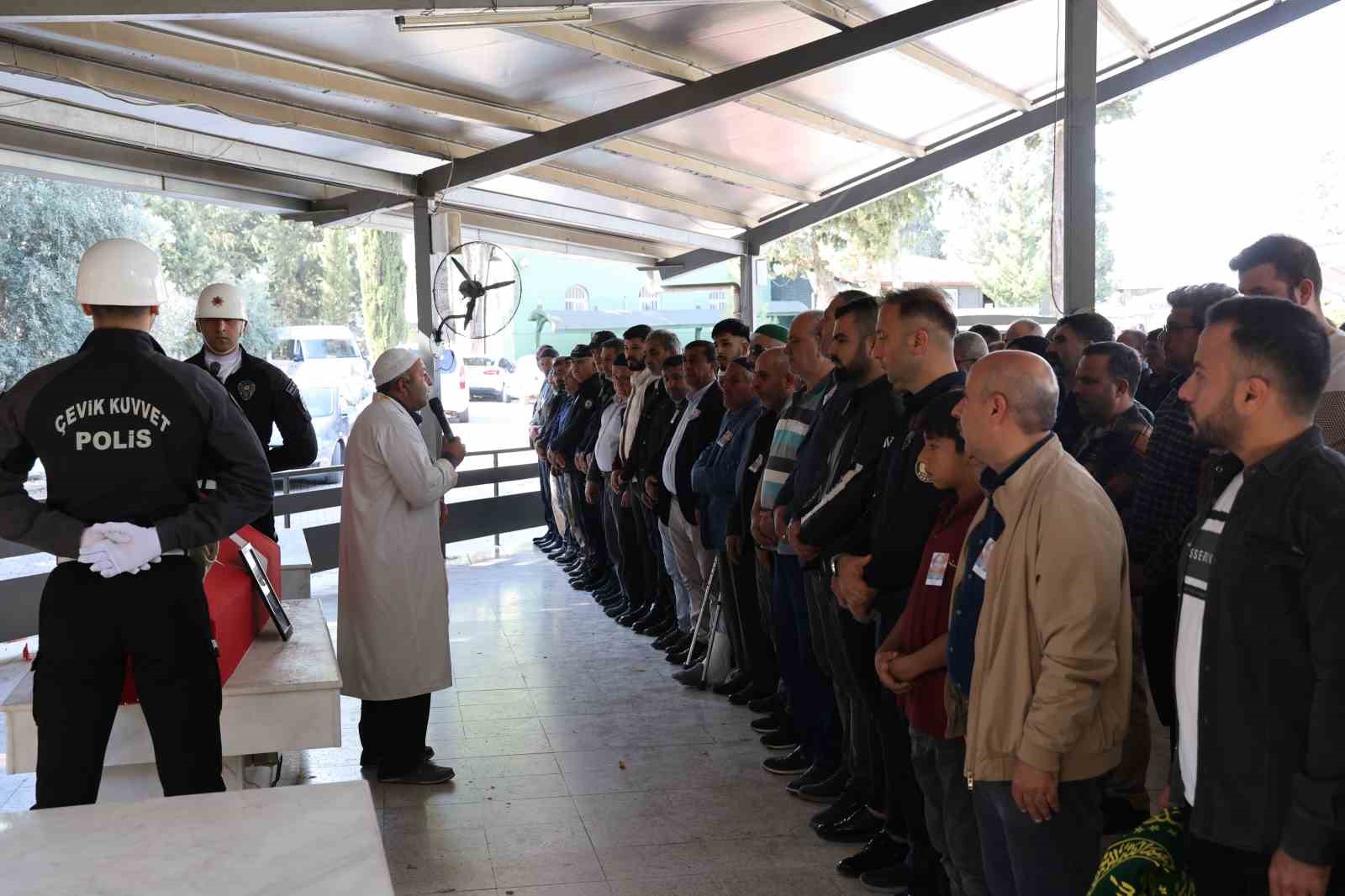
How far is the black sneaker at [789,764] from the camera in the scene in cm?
500

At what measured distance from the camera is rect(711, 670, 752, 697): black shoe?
20.3 ft

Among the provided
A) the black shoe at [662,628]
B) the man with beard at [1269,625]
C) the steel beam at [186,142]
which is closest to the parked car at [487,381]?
the steel beam at [186,142]

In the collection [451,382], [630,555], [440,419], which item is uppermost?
[451,382]

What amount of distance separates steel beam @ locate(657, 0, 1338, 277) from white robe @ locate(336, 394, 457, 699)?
386 centimetres

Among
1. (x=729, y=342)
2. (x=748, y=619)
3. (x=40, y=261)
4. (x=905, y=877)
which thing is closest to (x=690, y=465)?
(x=729, y=342)

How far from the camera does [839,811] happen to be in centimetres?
437

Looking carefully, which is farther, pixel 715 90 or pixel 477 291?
pixel 477 291

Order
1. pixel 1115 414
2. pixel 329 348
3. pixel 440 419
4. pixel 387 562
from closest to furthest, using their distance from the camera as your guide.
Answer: pixel 1115 414 < pixel 387 562 < pixel 440 419 < pixel 329 348

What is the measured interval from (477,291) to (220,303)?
4912 mm

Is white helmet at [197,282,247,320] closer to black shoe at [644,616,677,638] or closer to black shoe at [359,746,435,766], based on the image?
black shoe at [359,746,435,766]

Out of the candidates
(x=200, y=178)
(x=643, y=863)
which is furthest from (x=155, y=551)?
(x=200, y=178)

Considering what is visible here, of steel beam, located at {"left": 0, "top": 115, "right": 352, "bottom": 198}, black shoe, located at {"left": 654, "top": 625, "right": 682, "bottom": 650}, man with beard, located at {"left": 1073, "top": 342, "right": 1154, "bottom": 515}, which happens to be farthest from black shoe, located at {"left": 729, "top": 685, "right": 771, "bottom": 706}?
steel beam, located at {"left": 0, "top": 115, "right": 352, "bottom": 198}

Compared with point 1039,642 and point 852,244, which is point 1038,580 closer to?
point 1039,642

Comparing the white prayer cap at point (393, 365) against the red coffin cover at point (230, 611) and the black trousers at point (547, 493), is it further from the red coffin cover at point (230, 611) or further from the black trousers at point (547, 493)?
the black trousers at point (547, 493)
